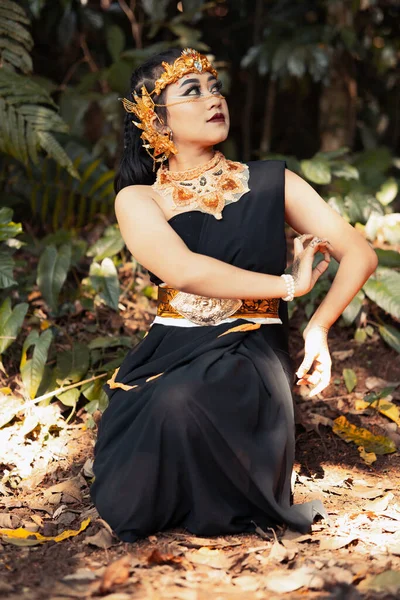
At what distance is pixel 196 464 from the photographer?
2477 mm

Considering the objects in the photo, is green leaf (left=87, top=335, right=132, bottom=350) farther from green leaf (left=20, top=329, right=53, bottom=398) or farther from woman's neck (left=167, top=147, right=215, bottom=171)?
woman's neck (left=167, top=147, right=215, bottom=171)

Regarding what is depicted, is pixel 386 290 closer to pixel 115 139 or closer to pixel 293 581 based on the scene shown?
pixel 293 581

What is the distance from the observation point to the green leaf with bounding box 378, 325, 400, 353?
393 cm

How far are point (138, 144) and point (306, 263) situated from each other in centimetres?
86

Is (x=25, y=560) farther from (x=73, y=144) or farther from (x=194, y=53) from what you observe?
(x=73, y=144)

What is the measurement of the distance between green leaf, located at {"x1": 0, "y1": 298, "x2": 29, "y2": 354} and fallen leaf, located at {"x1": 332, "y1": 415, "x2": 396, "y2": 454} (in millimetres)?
1457

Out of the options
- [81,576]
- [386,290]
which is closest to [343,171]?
[386,290]

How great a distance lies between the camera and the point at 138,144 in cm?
306

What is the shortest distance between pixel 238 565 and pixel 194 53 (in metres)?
1.76

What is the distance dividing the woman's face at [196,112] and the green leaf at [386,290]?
138cm

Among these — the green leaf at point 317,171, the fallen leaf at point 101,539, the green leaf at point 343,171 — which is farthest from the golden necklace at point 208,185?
the green leaf at point 343,171

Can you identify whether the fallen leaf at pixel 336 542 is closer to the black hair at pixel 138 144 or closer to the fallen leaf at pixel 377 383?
the fallen leaf at pixel 377 383

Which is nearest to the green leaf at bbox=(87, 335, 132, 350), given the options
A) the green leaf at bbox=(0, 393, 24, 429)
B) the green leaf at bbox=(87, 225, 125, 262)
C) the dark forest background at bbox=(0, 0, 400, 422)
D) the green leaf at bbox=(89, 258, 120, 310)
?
the dark forest background at bbox=(0, 0, 400, 422)

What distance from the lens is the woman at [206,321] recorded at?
2.48 meters
